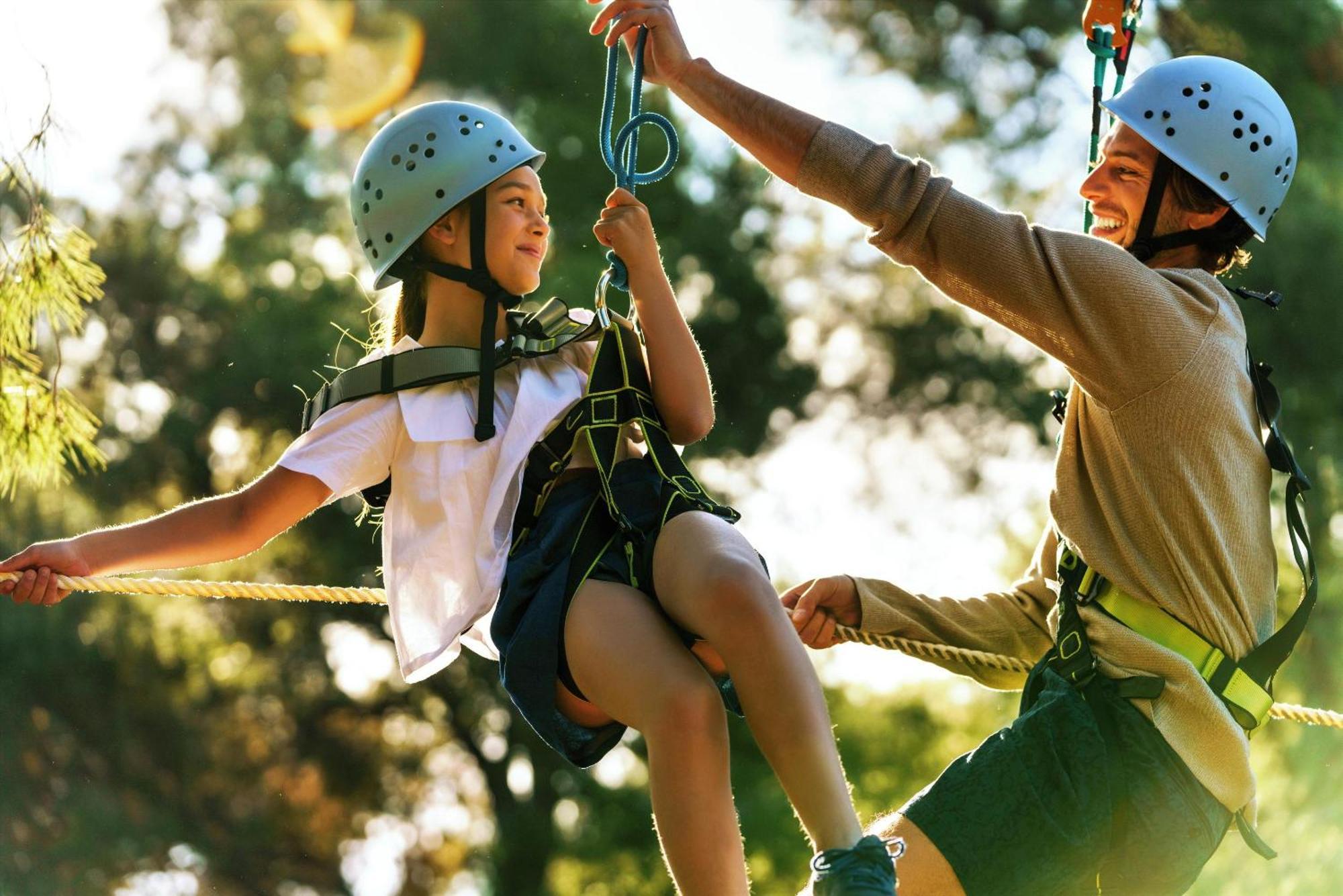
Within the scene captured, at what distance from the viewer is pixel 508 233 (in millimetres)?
3451

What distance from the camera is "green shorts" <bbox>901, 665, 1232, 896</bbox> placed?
9.85ft

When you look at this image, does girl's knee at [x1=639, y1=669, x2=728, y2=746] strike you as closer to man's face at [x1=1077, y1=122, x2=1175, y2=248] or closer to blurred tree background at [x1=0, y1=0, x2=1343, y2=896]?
man's face at [x1=1077, y1=122, x2=1175, y2=248]

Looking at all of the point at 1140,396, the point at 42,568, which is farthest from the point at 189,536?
the point at 1140,396

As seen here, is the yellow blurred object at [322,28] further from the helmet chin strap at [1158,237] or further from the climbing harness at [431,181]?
the helmet chin strap at [1158,237]

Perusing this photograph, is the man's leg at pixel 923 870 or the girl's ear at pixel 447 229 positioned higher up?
the girl's ear at pixel 447 229

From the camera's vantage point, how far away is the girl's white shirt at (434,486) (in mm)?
3143

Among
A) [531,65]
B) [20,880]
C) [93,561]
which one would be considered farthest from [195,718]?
[93,561]

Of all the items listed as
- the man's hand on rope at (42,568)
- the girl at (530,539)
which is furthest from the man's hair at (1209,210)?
the man's hand on rope at (42,568)

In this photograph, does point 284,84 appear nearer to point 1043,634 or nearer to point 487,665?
point 487,665

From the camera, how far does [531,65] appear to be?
13219mm

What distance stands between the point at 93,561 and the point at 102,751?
1047 cm

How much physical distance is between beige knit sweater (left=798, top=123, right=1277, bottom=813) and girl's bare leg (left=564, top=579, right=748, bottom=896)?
80 cm

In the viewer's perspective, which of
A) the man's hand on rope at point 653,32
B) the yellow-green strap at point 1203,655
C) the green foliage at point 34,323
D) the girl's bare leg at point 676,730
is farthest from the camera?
the green foliage at point 34,323

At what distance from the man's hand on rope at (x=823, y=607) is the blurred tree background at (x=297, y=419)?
8.63 m
